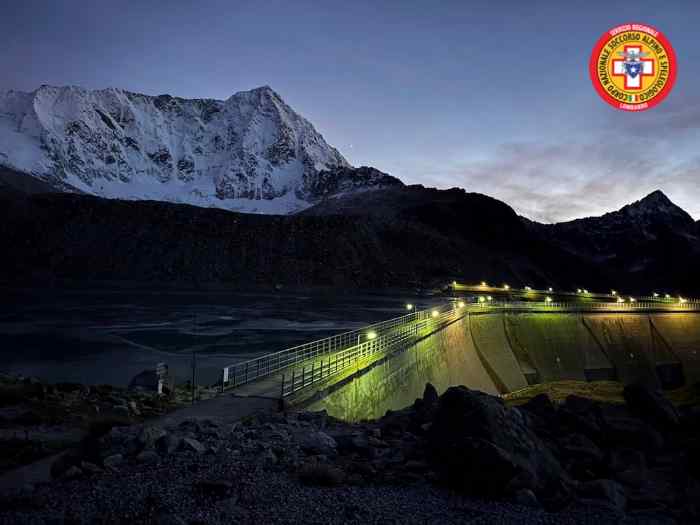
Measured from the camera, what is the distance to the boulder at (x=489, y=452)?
8.53 meters

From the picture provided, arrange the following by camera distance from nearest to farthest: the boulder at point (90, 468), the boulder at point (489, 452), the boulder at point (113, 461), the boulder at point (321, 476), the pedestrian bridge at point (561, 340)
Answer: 1. the boulder at point (489, 452)
2. the boulder at point (321, 476)
3. the boulder at point (90, 468)
4. the boulder at point (113, 461)
5. the pedestrian bridge at point (561, 340)

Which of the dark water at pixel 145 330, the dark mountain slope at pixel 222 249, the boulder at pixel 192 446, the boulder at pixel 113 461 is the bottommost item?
the dark water at pixel 145 330

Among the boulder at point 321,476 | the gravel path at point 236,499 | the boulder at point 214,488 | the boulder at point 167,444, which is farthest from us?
the boulder at point 167,444

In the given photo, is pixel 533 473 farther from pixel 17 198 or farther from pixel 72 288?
pixel 17 198

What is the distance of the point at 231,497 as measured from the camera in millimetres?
8055

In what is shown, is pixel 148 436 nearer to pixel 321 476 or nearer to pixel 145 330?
pixel 321 476

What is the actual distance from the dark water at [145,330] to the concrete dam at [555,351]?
42.1 feet

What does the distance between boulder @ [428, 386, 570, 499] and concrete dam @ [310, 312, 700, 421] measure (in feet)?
43.9

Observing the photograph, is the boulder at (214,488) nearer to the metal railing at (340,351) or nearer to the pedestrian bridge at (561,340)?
the metal railing at (340,351)

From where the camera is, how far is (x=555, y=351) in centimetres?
4322

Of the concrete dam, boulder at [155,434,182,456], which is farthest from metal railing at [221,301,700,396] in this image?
boulder at [155,434,182,456]

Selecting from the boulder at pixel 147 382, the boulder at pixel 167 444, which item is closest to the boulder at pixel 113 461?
the boulder at pixel 167 444

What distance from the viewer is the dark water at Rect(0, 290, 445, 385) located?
1359 inches

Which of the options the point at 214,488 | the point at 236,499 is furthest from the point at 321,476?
the point at 214,488
